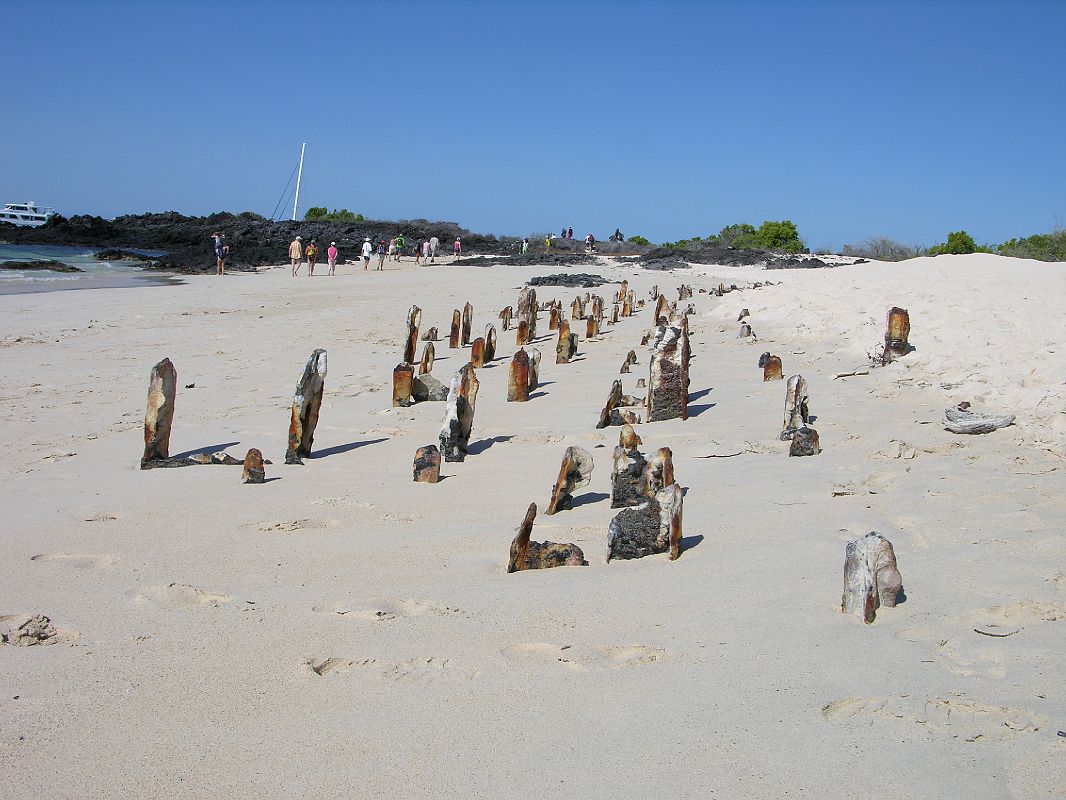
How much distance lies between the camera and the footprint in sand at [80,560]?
11.2 ft

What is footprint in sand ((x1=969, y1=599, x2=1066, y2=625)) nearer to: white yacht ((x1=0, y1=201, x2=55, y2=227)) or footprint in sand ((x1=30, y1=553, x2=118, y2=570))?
footprint in sand ((x1=30, y1=553, x2=118, y2=570))

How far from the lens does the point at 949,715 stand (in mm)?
2156

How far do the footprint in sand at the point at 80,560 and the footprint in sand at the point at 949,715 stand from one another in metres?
2.74

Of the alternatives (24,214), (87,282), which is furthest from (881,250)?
(24,214)

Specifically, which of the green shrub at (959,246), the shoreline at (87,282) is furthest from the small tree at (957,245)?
the shoreline at (87,282)

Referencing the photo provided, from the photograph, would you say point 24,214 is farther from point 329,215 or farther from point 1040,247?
point 1040,247

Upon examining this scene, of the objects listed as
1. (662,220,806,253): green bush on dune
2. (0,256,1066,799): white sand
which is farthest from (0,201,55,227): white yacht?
(0,256,1066,799): white sand

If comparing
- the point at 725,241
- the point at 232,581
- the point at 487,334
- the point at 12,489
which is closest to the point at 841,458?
the point at 232,581

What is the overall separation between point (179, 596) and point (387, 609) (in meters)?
0.76

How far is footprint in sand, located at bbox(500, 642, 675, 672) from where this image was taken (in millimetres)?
2551

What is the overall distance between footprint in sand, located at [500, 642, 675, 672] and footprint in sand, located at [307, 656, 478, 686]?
0.19 m

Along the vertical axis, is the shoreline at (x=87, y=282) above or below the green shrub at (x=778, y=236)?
below

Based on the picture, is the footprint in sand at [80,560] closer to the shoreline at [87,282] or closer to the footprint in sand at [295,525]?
the footprint in sand at [295,525]

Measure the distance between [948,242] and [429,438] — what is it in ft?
94.2
